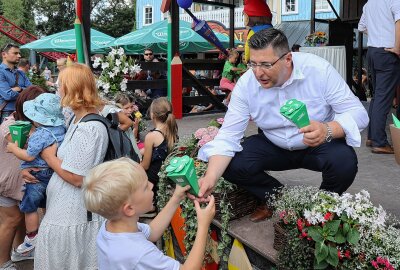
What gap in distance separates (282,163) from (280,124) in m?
0.28

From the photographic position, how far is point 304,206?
2195mm

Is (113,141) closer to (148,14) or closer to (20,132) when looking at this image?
(20,132)

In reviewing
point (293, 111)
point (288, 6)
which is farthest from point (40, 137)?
point (288, 6)

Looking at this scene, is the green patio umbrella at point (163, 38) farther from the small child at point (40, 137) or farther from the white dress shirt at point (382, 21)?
the small child at point (40, 137)

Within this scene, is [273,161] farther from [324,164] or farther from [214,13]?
[214,13]

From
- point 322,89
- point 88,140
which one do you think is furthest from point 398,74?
point 88,140

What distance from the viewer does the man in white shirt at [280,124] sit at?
2.53 meters

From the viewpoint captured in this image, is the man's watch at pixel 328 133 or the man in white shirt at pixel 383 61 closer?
the man's watch at pixel 328 133

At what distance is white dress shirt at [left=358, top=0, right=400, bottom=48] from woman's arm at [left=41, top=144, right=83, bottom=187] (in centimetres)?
311

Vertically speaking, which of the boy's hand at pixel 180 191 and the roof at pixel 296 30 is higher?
the roof at pixel 296 30

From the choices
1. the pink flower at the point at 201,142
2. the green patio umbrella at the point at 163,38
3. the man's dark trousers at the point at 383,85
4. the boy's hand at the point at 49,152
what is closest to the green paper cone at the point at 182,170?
the boy's hand at the point at 49,152

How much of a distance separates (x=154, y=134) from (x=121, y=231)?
251 centimetres

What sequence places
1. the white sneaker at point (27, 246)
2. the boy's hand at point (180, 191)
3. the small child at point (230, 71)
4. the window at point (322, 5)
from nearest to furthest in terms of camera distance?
the boy's hand at point (180, 191)
the white sneaker at point (27, 246)
the small child at point (230, 71)
the window at point (322, 5)

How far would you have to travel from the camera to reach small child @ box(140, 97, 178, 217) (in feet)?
14.1
